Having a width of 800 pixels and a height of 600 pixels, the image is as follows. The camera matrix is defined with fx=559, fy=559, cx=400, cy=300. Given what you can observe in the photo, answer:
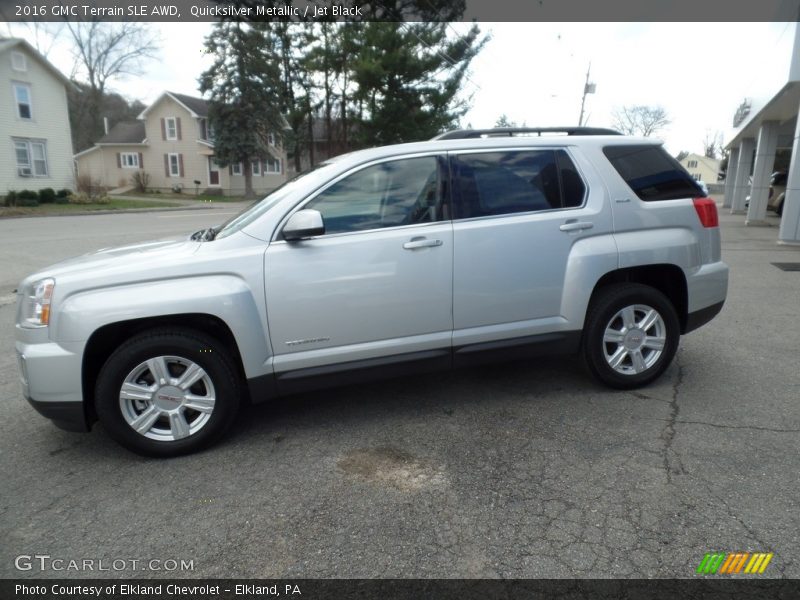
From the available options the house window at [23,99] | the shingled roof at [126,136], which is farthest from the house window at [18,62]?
the shingled roof at [126,136]

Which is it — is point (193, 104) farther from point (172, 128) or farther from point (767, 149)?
point (767, 149)

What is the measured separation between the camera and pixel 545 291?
4.02 meters

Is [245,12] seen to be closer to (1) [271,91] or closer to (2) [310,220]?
(1) [271,91]

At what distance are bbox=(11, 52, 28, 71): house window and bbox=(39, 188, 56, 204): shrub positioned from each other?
21.9 ft

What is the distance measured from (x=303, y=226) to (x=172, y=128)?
47313 millimetres

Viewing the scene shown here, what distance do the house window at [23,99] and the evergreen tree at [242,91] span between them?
433 inches

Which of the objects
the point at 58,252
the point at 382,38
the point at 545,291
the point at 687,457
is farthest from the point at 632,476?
the point at 382,38

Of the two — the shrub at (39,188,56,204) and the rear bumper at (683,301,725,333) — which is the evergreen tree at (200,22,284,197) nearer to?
the shrub at (39,188,56,204)

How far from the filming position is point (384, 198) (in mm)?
3834

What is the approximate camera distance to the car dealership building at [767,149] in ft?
42.8

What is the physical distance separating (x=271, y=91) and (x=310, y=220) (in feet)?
132

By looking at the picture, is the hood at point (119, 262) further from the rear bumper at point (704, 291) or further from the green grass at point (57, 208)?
the green grass at point (57, 208)

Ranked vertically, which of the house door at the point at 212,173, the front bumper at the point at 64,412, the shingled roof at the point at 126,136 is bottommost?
the front bumper at the point at 64,412

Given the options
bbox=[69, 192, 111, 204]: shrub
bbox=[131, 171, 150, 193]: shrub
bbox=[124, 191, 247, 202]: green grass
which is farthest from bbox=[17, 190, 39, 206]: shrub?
bbox=[131, 171, 150, 193]: shrub
